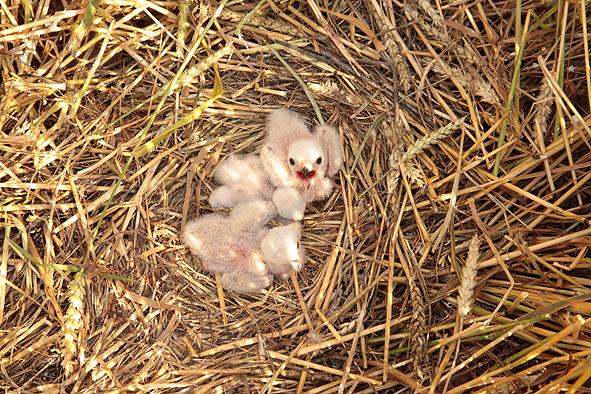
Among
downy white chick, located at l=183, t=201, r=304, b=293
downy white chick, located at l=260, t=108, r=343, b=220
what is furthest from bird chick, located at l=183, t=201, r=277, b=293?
downy white chick, located at l=260, t=108, r=343, b=220

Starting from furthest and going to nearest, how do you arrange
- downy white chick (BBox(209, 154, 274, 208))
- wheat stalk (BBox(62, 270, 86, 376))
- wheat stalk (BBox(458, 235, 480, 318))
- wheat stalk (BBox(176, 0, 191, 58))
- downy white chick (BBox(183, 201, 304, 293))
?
downy white chick (BBox(209, 154, 274, 208))
downy white chick (BBox(183, 201, 304, 293))
wheat stalk (BBox(176, 0, 191, 58))
wheat stalk (BBox(62, 270, 86, 376))
wheat stalk (BBox(458, 235, 480, 318))

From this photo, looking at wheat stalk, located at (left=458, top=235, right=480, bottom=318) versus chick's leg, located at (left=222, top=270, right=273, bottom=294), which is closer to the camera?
wheat stalk, located at (left=458, top=235, right=480, bottom=318)

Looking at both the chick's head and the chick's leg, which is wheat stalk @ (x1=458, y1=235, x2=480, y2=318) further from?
the chick's leg

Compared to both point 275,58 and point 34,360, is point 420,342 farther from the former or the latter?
point 34,360

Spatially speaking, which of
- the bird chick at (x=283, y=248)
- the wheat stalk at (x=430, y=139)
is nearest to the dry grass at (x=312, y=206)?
the wheat stalk at (x=430, y=139)

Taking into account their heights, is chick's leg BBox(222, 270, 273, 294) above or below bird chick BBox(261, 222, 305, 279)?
below

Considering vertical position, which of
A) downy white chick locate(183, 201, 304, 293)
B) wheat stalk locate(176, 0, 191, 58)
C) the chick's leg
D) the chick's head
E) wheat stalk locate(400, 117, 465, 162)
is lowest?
the chick's leg

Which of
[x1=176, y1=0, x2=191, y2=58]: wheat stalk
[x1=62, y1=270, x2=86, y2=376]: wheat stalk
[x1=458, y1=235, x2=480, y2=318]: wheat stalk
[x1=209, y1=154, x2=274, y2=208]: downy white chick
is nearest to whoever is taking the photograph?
[x1=458, y1=235, x2=480, y2=318]: wheat stalk

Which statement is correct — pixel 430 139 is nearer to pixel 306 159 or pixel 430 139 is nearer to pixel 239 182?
pixel 306 159

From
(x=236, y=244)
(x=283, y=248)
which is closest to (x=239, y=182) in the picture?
(x=236, y=244)
